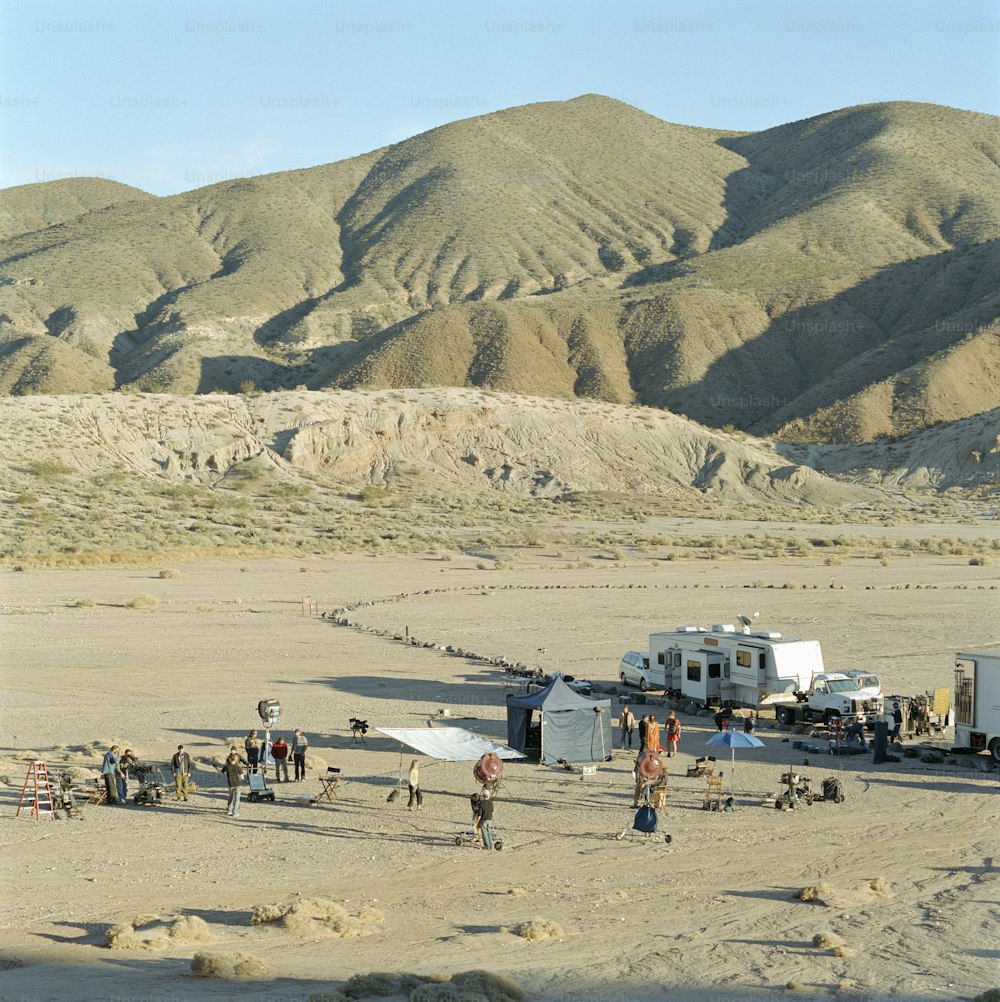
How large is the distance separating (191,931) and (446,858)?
432cm

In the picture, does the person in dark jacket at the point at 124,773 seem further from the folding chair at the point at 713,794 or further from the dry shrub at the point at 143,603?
the dry shrub at the point at 143,603

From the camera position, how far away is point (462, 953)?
13.6m

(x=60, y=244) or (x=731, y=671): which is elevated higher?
(x=60, y=244)

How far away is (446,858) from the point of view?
686 inches

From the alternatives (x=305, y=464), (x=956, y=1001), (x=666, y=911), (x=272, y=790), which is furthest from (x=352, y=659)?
(x=305, y=464)

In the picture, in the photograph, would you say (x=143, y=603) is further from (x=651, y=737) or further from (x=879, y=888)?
(x=879, y=888)

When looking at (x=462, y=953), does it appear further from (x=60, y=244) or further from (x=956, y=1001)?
A: (x=60, y=244)

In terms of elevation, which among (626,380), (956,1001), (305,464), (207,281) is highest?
(207,281)

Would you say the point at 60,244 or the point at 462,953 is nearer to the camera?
the point at 462,953

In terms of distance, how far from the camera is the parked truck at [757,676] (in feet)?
86.4

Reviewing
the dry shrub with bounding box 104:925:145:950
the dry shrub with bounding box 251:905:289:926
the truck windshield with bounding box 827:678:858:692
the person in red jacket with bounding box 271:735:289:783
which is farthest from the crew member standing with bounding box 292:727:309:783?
the truck windshield with bounding box 827:678:858:692

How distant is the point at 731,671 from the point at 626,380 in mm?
94489

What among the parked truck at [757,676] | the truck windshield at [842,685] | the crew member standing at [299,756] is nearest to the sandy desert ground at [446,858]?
the crew member standing at [299,756]

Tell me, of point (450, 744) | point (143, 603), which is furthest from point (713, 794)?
point (143, 603)
